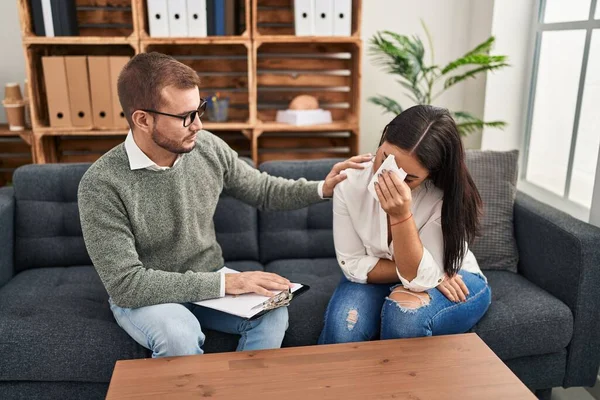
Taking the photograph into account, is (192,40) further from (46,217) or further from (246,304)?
(246,304)

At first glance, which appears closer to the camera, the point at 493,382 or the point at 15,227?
the point at 493,382

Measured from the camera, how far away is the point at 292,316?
181 centimetres

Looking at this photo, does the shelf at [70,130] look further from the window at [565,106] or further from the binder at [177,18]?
the window at [565,106]

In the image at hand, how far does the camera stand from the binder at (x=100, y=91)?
9.00 ft

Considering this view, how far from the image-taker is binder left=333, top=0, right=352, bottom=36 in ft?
8.96

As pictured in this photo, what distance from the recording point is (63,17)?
270 centimetres

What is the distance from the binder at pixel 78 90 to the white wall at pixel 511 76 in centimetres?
201

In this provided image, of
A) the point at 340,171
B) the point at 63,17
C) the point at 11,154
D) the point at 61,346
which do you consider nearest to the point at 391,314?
the point at 340,171

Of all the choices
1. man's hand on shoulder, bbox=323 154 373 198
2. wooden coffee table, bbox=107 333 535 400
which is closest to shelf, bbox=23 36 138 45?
man's hand on shoulder, bbox=323 154 373 198

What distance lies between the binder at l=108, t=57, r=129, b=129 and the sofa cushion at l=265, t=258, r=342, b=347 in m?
1.15

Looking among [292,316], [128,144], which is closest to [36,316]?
[128,144]

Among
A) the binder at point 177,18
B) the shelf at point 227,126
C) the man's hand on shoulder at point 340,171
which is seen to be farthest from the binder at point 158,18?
the man's hand on shoulder at point 340,171

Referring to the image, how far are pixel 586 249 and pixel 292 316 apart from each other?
3.21 ft

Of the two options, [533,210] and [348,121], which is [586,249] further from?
[348,121]
